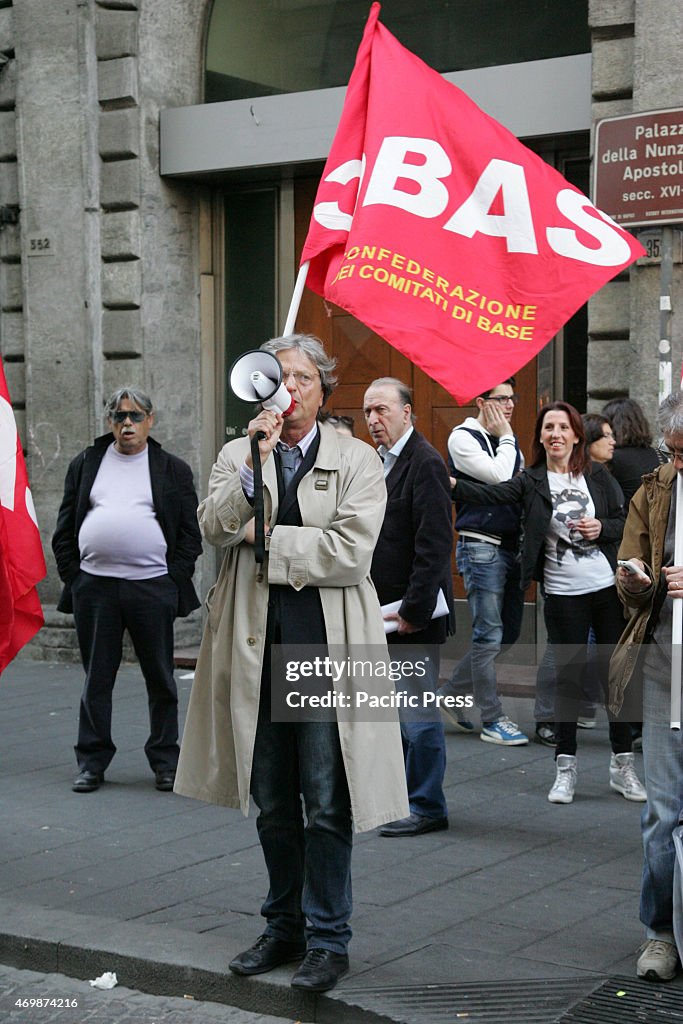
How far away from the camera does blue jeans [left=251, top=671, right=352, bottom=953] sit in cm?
456

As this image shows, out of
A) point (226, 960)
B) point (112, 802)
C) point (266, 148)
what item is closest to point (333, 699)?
point (226, 960)

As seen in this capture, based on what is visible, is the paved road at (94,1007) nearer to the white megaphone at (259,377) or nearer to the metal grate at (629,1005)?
the metal grate at (629,1005)

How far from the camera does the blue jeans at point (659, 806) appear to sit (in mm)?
4648

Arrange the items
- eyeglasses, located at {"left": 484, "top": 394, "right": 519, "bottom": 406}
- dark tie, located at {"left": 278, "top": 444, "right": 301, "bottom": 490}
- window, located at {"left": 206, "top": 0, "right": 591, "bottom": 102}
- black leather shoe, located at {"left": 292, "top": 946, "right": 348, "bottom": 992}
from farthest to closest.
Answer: window, located at {"left": 206, "top": 0, "right": 591, "bottom": 102}
eyeglasses, located at {"left": 484, "top": 394, "right": 519, "bottom": 406}
dark tie, located at {"left": 278, "top": 444, "right": 301, "bottom": 490}
black leather shoe, located at {"left": 292, "top": 946, "right": 348, "bottom": 992}

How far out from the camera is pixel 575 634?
7.12 metres

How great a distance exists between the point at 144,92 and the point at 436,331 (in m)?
6.75

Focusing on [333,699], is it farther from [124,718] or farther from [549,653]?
[124,718]

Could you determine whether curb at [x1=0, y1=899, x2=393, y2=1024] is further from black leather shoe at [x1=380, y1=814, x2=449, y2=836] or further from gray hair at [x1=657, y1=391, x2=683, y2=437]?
gray hair at [x1=657, y1=391, x2=683, y2=437]

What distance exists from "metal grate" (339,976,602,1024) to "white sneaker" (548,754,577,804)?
241cm

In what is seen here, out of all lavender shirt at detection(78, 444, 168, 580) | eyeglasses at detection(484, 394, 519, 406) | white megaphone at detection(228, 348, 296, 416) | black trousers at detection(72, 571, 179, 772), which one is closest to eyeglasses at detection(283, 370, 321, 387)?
white megaphone at detection(228, 348, 296, 416)

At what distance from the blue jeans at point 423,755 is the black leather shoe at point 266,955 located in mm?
1755

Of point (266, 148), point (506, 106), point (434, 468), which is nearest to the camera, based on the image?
point (434, 468)

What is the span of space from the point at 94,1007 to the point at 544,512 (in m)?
3.48

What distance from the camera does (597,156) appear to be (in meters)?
8.77
